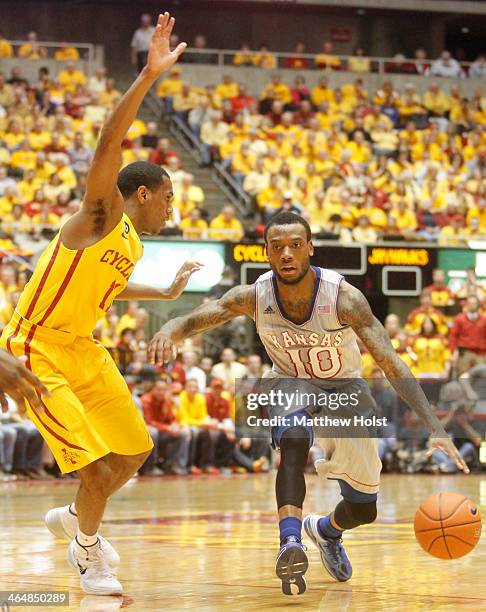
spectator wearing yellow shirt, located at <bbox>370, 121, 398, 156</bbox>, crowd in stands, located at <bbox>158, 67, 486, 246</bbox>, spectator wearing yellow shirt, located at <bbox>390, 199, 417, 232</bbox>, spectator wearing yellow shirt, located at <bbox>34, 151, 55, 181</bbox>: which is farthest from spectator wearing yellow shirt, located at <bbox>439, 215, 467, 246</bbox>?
spectator wearing yellow shirt, located at <bbox>34, 151, 55, 181</bbox>

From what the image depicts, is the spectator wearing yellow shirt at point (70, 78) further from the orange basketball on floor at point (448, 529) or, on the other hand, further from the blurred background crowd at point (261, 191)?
the orange basketball on floor at point (448, 529)

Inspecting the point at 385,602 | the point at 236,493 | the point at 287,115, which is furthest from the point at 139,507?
the point at 287,115

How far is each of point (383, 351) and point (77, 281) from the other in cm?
165

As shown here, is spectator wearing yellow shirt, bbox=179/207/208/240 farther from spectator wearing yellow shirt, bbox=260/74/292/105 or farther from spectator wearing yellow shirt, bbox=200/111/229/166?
spectator wearing yellow shirt, bbox=260/74/292/105

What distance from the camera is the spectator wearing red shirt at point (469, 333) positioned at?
58.4ft

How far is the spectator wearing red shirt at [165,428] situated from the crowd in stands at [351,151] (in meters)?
3.76

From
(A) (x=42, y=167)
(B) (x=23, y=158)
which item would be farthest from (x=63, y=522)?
(B) (x=23, y=158)

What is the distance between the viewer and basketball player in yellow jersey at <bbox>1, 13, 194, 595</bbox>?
6078 millimetres

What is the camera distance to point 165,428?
16.1 meters

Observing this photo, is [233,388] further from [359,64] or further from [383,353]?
[359,64]

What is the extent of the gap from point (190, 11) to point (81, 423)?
24.0 m

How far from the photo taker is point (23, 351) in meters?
6.26

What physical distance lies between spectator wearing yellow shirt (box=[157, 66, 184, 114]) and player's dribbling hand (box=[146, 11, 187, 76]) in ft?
59.5

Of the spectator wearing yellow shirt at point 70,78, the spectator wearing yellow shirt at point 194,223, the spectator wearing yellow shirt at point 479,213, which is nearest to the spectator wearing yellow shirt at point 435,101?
the spectator wearing yellow shirt at point 479,213
